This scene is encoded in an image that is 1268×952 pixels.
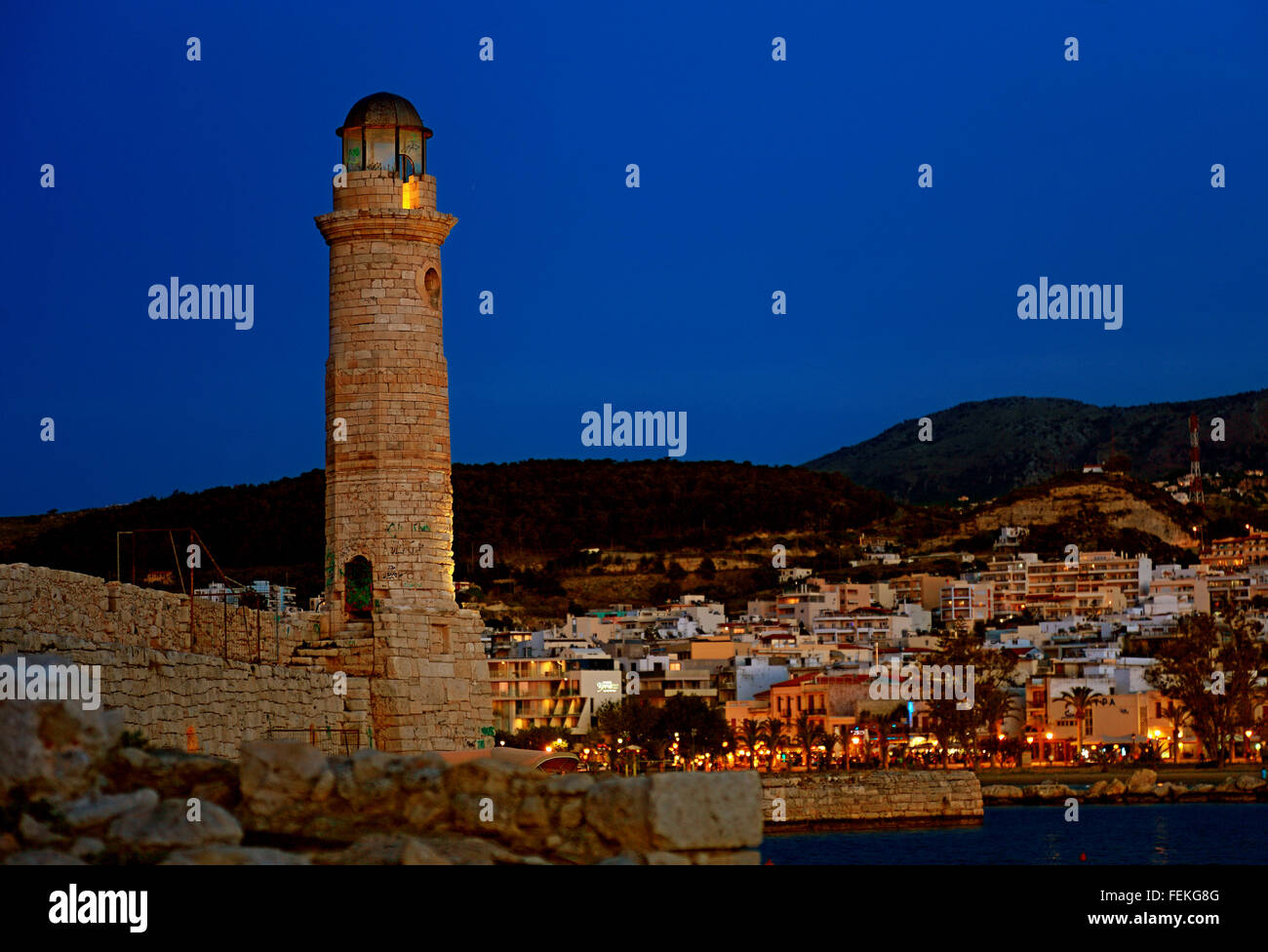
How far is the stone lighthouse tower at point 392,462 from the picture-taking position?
2094cm

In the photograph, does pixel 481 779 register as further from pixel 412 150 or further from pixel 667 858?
pixel 412 150

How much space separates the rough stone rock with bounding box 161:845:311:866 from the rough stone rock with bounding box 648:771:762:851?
1.44 meters

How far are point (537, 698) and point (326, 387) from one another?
64418 mm

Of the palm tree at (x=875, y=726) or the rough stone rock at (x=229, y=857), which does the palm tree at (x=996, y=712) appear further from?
the rough stone rock at (x=229, y=857)

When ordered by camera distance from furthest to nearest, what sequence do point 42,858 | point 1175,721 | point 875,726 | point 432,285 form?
point 1175,721 < point 875,726 < point 432,285 < point 42,858

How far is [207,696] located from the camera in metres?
14.8

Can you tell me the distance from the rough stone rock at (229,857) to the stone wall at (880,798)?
4650cm

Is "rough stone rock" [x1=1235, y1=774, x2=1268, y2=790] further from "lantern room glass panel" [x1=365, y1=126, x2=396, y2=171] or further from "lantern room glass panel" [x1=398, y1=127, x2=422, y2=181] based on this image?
"lantern room glass panel" [x1=365, y1=126, x2=396, y2=171]

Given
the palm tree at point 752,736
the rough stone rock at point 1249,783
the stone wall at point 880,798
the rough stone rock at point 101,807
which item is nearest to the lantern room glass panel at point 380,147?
the rough stone rock at point 101,807

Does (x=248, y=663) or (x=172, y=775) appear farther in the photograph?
(x=248, y=663)
